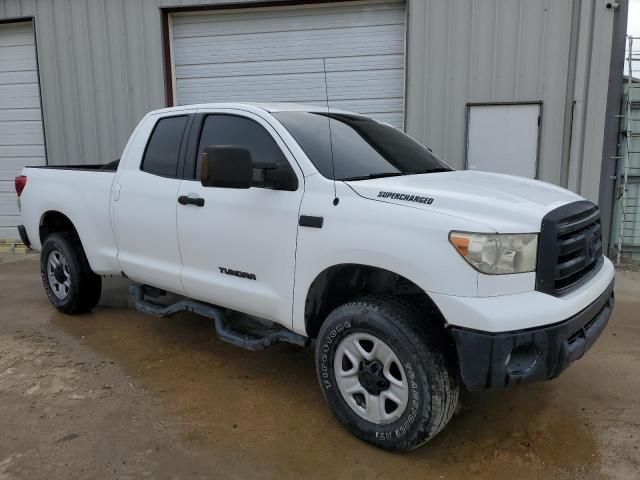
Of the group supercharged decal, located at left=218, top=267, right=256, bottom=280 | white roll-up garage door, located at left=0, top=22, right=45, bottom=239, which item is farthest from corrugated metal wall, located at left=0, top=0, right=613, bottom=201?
supercharged decal, located at left=218, top=267, right=256, bottom=280

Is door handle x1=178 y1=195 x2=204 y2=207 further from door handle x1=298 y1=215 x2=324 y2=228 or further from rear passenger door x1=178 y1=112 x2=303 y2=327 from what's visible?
door handle x1=298 y1=215 x2=324 y2=228

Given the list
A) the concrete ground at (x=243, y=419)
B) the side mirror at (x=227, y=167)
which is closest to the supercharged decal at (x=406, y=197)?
the side mirror at (x=227, y=167)

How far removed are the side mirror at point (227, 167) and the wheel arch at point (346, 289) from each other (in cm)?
74

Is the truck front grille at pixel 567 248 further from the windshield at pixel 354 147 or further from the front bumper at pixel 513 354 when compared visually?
the windshield at pixel 354 147

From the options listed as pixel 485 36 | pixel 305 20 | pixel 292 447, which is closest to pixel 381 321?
pixel 292 447

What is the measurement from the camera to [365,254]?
2.90 metres

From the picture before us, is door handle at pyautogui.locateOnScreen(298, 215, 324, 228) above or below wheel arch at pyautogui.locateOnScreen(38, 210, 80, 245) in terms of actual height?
above

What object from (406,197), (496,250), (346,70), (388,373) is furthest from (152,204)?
(346,70)

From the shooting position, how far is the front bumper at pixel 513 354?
2.54 meters

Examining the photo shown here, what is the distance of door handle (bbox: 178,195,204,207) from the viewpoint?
3.80m

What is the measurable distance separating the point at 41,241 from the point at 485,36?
5990 mm

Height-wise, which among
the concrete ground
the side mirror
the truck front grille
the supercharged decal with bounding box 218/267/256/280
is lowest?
the concrete ground

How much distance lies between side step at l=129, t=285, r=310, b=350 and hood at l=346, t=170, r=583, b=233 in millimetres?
1120

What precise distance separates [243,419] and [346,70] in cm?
583
